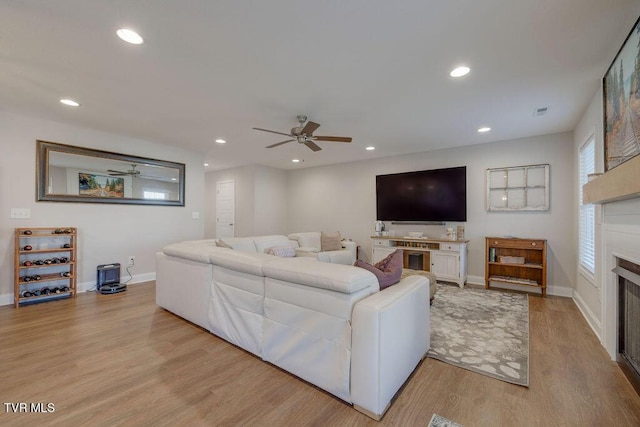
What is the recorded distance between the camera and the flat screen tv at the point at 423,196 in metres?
4.96

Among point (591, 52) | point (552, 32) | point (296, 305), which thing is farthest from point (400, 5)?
point (296, 305)

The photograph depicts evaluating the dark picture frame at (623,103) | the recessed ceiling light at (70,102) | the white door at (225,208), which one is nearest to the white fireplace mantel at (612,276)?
the dark picture frame at (623,103)

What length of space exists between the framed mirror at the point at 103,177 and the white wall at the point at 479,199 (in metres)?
3.42

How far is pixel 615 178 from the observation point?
187 centimetres

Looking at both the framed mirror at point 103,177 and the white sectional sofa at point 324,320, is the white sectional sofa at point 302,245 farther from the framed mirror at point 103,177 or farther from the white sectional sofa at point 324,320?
the framed mirror at point 103,177

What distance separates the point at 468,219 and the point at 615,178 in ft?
10.4

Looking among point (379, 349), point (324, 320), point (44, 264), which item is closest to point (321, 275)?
point (324, 320)

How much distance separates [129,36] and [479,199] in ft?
17.0

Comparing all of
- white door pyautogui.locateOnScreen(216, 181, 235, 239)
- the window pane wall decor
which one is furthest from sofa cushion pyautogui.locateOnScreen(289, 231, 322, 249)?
the window pane wall decor

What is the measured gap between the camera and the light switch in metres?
3.60

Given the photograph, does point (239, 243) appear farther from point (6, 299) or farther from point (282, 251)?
point (6, 299)

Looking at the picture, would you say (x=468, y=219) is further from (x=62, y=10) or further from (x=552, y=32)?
(x=62, y=10)

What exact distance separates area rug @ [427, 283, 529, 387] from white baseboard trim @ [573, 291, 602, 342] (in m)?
0.55

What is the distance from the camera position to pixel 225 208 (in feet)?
24.4
